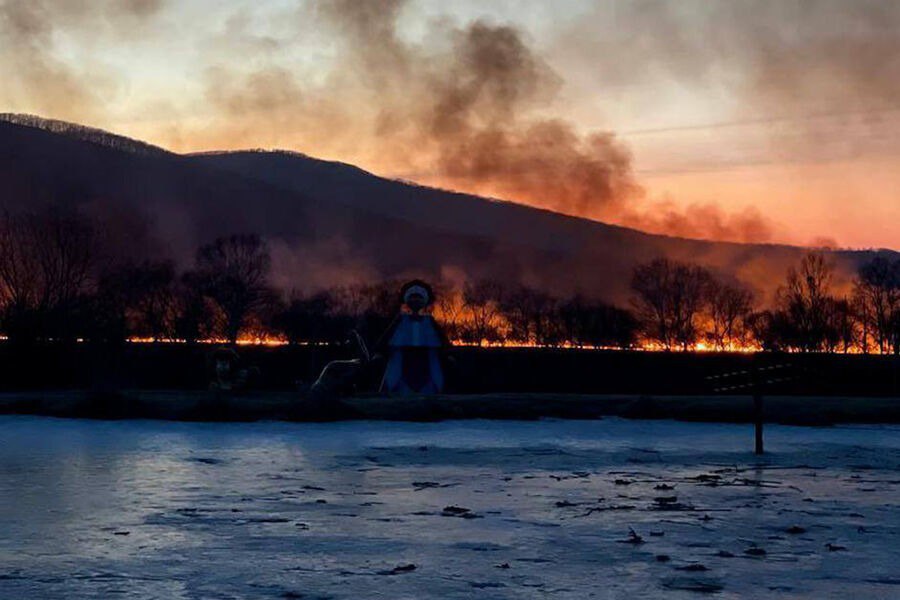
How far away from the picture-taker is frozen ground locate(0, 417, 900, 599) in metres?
9.49

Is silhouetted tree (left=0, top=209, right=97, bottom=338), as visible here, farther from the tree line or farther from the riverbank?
the riverbank

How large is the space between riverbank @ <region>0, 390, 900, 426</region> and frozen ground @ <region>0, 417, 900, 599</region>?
17.5 feet

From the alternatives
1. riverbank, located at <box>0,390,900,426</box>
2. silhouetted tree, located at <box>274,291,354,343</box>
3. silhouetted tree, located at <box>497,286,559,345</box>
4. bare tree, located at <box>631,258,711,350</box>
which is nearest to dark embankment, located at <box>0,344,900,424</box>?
riverbank, located at <box>0,390,900,426</box>

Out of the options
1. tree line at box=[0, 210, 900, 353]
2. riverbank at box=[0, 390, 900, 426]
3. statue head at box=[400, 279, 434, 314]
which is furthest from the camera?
tree line at box=[0, 210, 900, 353]

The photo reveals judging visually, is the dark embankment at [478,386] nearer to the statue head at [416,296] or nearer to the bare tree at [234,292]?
the statue head at [416,296]

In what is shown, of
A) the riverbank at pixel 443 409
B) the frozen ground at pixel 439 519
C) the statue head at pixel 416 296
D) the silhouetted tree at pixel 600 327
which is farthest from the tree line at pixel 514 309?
the frozen ground at pixel 439 519

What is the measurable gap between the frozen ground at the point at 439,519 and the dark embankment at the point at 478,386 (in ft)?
18.0

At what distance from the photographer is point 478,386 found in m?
46.4

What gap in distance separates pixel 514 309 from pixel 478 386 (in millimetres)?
89802

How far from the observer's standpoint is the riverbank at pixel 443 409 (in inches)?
1110

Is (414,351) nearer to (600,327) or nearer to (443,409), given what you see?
(443,409)

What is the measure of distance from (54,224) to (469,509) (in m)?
75.5

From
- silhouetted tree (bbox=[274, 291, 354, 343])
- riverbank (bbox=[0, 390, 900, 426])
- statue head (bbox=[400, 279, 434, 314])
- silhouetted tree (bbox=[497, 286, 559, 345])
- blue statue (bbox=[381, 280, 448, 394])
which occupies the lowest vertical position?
riverbank (bbox=[0, 390, 900, 426])

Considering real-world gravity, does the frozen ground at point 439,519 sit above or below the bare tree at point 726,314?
below
